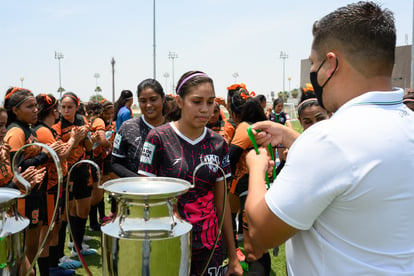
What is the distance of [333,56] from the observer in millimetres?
1211

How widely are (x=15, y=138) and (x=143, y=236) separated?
7.75ft

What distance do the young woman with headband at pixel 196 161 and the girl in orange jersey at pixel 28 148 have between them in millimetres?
1494

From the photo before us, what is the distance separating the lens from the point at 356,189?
1.06 metres

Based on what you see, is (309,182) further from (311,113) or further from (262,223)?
(311,113)

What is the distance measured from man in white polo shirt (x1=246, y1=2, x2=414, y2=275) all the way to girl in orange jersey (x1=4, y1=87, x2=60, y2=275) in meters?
2.49

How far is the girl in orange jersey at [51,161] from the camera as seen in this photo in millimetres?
3681

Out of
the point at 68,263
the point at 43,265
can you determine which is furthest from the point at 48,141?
the point at 68,263

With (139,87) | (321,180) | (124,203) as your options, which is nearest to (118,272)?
(124,203)

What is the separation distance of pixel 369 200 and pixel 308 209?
6.9 inches

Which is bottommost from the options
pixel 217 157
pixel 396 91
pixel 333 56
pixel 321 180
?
pixel 217 157

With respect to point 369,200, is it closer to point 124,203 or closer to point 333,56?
point 333,56

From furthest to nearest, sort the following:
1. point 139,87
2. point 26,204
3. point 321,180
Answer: point 139,87 → point 26,204 → point 321,180

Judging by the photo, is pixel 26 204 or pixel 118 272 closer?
pixel 118 272

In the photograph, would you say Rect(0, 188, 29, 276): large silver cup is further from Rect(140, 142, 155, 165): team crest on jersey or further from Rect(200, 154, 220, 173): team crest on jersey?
Rect(200, 154, 220, 173): team crest on jersey
